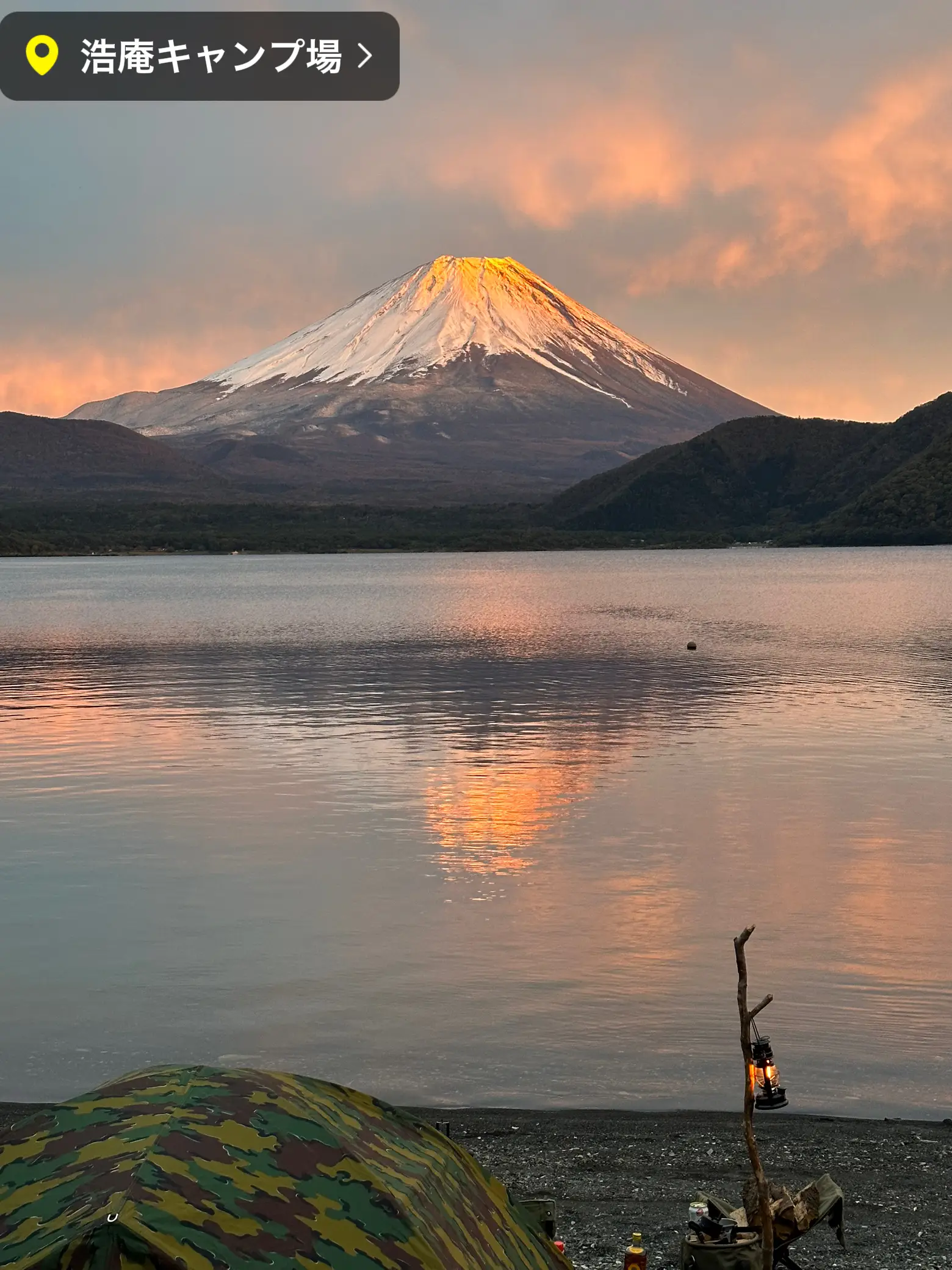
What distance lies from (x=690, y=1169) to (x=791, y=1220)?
1640mm

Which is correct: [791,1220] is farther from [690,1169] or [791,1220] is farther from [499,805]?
[499,805]

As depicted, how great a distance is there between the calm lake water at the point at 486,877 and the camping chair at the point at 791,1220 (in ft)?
9.12

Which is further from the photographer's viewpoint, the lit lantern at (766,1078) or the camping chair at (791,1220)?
the lit lantern at (766,1078)

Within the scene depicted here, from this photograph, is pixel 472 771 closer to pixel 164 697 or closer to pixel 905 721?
pixel 905 721

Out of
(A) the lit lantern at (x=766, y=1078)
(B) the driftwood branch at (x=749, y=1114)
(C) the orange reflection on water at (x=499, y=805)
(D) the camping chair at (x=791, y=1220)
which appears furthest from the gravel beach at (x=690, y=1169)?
(C) the orange reflection on water at (x=499, y=805)

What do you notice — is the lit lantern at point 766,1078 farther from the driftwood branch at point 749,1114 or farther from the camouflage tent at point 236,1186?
the camouflage tent at point 236,1186

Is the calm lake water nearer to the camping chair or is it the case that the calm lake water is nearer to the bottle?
the camping chair

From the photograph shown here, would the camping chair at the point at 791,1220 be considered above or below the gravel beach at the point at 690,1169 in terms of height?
above

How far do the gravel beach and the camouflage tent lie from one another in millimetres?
1710

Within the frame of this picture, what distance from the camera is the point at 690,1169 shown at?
8977 millimetres

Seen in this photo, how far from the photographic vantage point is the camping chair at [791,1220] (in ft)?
24.2

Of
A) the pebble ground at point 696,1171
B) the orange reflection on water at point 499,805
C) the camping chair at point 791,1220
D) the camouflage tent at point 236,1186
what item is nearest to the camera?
the camouflage tent at point 236,1186

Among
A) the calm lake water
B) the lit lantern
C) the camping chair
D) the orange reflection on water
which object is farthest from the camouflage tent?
the orange reflection on water

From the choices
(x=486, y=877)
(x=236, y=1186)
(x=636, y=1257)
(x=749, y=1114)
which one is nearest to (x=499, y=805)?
(x=486, y=877)
